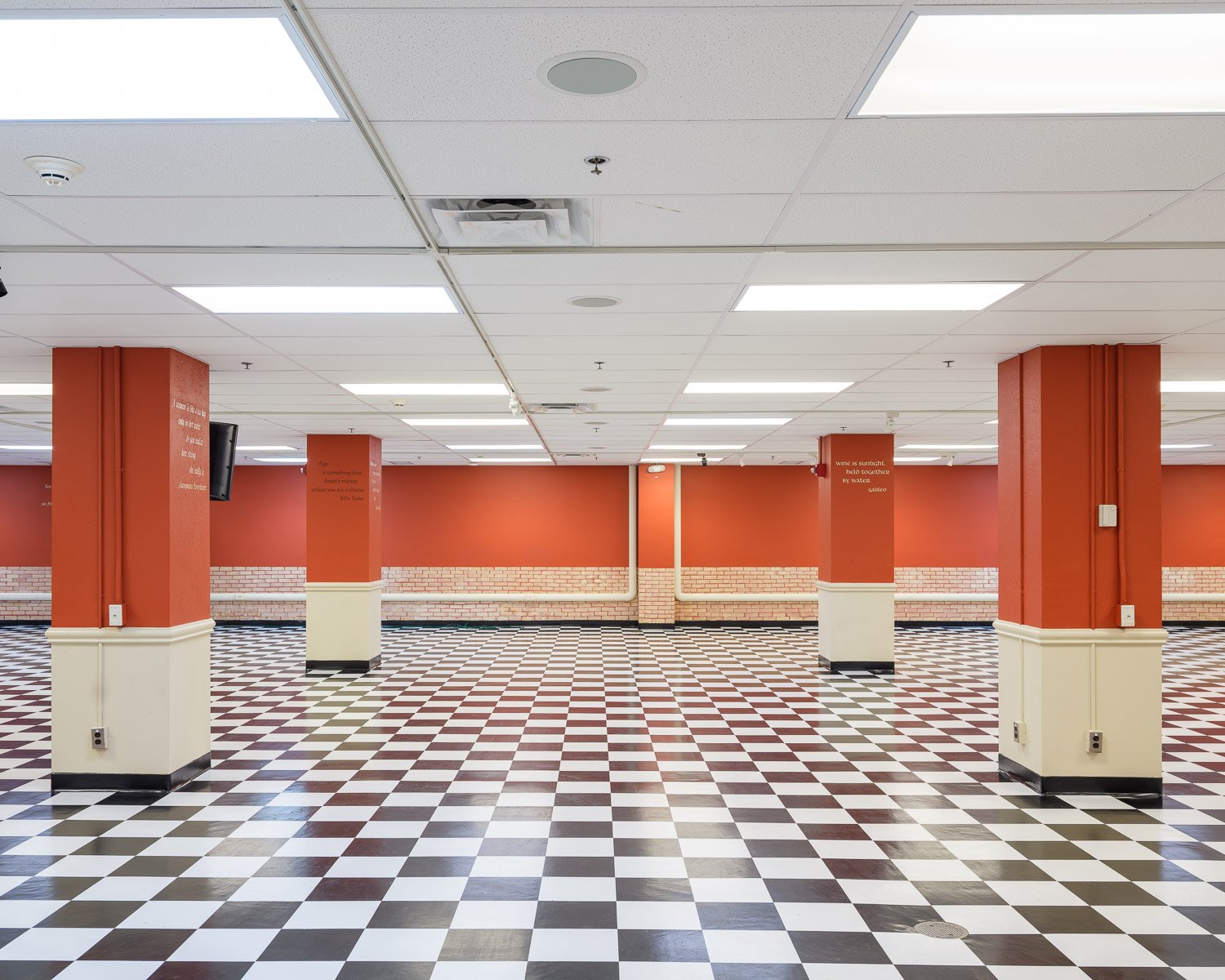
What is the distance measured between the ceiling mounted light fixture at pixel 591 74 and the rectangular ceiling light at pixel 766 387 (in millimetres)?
5279

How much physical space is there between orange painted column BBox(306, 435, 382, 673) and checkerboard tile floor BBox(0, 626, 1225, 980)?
2.52 m

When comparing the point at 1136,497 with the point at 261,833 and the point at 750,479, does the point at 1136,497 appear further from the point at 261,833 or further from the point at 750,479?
the point at 750,479

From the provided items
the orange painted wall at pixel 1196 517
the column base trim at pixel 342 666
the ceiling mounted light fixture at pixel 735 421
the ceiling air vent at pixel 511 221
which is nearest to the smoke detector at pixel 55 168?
the ceiling air vent at pixel 511 221

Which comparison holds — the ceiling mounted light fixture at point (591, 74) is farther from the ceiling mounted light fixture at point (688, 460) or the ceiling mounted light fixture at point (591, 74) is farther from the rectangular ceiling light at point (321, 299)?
the ceiling mounted light fixture at point (688, 460)

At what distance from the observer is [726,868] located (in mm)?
4906

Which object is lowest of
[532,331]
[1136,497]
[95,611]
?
[95,611]

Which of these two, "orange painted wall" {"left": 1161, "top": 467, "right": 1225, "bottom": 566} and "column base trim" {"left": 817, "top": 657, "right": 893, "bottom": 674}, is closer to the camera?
"column base trim" {"left": 817, "top": 657, "right": 893, "bottom": 674}

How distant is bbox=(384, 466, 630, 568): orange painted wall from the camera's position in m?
18.2

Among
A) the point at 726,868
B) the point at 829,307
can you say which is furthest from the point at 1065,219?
the point at 726,868

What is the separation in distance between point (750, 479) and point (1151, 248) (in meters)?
14.3

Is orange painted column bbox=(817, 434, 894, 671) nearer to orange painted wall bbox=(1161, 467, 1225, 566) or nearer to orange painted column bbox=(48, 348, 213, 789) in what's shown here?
orange painted column bbox=(48, 348, 213, 789)

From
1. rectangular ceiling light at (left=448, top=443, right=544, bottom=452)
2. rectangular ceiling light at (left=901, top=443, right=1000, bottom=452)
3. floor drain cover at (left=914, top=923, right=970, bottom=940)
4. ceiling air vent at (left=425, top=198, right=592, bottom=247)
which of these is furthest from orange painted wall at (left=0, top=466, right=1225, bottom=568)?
ceiling air vent at (left=425, top=198, right=592, bottom=247)

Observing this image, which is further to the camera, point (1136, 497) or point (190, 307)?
point (1136, 497)

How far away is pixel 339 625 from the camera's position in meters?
12.0
